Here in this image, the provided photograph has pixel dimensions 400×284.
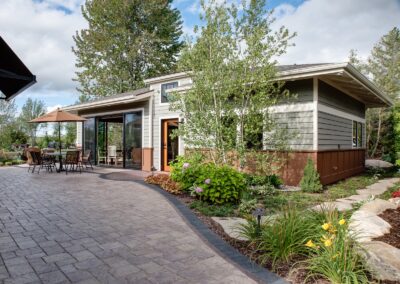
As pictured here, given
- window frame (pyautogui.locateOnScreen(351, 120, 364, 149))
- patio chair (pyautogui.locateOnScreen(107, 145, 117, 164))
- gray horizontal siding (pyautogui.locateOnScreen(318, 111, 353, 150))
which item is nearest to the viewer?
gray horizontal siding (pyautogui.locateOnScreen(318, 111, 353, 150))

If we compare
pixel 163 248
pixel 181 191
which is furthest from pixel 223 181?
pixel 163 248

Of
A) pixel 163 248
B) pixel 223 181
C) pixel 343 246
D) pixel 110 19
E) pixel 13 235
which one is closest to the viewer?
pixel 343 246

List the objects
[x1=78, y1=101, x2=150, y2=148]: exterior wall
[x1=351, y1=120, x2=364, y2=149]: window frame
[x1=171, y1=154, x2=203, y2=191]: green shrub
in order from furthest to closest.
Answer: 1. [x1=78, y1=101, x2=150, y2=148]: exterior wall
2. [x1=351, y1=120, x2=364, y2=149]: window frame
3. [x1=171, y1=154, x2=203, y2=191]: green shrub

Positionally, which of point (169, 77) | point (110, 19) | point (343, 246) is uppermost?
point (110, 19)

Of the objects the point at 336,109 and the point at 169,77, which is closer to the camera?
the point at 336,109

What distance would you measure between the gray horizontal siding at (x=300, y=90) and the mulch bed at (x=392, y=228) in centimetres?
382

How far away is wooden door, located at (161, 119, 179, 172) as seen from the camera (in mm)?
11461

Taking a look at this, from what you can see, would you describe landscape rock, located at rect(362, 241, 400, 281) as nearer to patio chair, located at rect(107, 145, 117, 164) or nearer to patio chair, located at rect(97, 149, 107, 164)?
patio chair, located at rect(107, 145, 117, 164)

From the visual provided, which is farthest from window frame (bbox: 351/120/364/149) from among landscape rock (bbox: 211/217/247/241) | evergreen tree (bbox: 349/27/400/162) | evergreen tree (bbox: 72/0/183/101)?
evergreen tree (bbox: 72/0/183/101)

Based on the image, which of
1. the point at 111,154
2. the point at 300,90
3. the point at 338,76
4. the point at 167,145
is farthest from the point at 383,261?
the point at 111,154

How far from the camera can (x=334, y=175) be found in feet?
29.2

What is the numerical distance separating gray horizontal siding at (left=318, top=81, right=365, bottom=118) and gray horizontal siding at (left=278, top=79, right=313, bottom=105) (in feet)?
0.98

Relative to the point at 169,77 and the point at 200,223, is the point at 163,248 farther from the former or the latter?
the point at 169,77

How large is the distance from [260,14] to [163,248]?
5.75 meters
